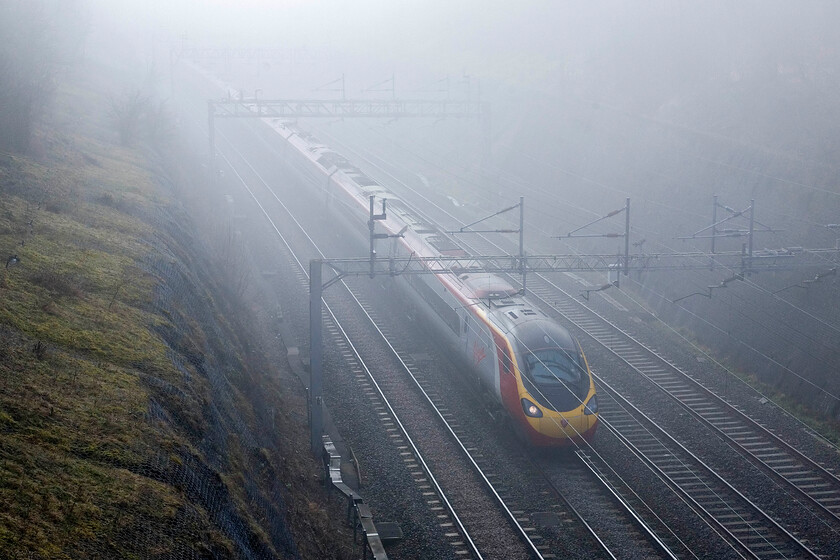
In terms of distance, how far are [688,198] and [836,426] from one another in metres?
12.5

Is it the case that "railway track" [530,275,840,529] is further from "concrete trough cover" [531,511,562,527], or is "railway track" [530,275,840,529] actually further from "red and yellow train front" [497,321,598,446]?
"concrete trough cover" [531,511,562,527]

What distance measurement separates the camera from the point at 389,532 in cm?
1424

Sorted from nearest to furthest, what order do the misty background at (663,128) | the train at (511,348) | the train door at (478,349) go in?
the train at (511,348)
the train door at (478,349)
the misty background at (663,128)

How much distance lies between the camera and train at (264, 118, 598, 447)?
16703 mm

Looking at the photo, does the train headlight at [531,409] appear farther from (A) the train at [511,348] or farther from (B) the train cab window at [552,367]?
(B) the train cab window at [552,367]

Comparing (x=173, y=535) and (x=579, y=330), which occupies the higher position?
(x=173, y=535)

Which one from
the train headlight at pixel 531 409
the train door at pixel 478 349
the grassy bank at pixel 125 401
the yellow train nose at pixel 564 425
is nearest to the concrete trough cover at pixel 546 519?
the yellow train nose at pixel 564 425

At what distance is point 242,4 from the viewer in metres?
96.2

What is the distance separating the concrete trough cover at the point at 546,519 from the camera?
572 inches

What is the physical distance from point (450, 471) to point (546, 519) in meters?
2.42

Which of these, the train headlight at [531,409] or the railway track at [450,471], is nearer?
the railway track at [450,471]

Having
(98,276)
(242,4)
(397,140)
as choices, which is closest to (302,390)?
(98,276)

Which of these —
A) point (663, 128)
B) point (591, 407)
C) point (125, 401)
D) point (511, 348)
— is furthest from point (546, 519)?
point (663, 128)

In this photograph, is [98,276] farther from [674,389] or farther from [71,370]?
[674,389]
